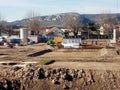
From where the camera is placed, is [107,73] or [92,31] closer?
[107,73]

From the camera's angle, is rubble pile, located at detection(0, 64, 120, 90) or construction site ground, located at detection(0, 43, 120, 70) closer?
rubble pile, located at detection(0, 64, 120, 90)

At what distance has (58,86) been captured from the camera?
23.3 metres

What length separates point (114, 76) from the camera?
24.4m

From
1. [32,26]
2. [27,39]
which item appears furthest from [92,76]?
[32,26]

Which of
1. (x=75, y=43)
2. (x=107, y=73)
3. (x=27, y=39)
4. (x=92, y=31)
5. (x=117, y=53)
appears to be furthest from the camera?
Answer: (x=92, y=31)

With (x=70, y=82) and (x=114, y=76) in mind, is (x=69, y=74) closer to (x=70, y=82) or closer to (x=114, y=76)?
(x=70, y=82)

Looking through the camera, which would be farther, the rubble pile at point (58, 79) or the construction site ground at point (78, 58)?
the construction site ground at point (78, 58)

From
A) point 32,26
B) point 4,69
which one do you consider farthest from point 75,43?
point 32,26

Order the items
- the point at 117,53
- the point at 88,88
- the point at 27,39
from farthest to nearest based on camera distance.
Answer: the point at 27,39 < the point at 117,53 < the point at 88,88

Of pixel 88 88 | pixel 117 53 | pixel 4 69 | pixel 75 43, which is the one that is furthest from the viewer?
pixel 75 43

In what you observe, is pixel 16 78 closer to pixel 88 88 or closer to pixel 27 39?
pixel 88 88

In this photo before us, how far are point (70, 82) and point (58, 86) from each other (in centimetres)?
90

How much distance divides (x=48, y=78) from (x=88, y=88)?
9.32ft

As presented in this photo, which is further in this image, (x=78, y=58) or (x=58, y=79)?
(x=78, y=58)
